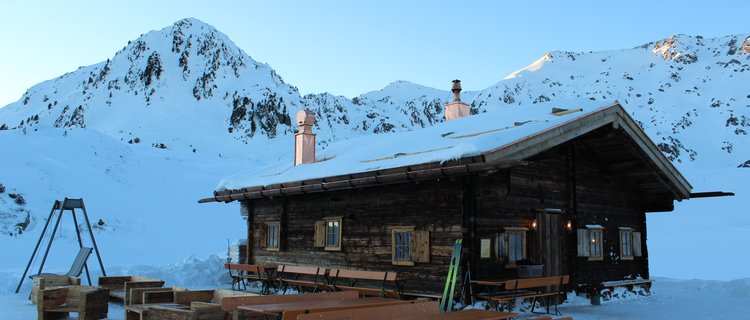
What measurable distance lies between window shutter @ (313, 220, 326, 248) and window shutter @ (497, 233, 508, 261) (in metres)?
4.83

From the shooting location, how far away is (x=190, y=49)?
10500 centimetres

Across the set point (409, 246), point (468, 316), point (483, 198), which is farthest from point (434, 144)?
point (468, 316)

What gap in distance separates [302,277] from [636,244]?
9257mm

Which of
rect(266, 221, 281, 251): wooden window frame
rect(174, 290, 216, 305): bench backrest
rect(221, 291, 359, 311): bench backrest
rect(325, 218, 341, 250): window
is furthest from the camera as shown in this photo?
rect(266, 221, 281, 251): wooden window frame

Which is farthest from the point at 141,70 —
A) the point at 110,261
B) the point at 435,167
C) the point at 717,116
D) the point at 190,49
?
the point at 435,167

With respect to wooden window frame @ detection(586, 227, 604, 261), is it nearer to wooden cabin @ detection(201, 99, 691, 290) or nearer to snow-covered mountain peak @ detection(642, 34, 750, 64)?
wooden cabin @ detection(201, 99, 691, 290)

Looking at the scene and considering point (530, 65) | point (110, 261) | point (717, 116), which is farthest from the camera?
point (530, 65)

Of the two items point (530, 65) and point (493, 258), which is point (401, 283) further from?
point (530, 65)

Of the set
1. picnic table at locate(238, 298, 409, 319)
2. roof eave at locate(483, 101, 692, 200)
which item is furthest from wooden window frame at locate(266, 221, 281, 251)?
picnic table at locate(238, 298, 409, 319)

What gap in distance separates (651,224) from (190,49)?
→ 3264 inches

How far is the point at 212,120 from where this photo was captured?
7800 centimetres

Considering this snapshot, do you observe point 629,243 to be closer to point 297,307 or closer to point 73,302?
point 297,307

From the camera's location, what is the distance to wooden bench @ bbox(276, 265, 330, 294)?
51.7ft

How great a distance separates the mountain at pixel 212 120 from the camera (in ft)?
110
